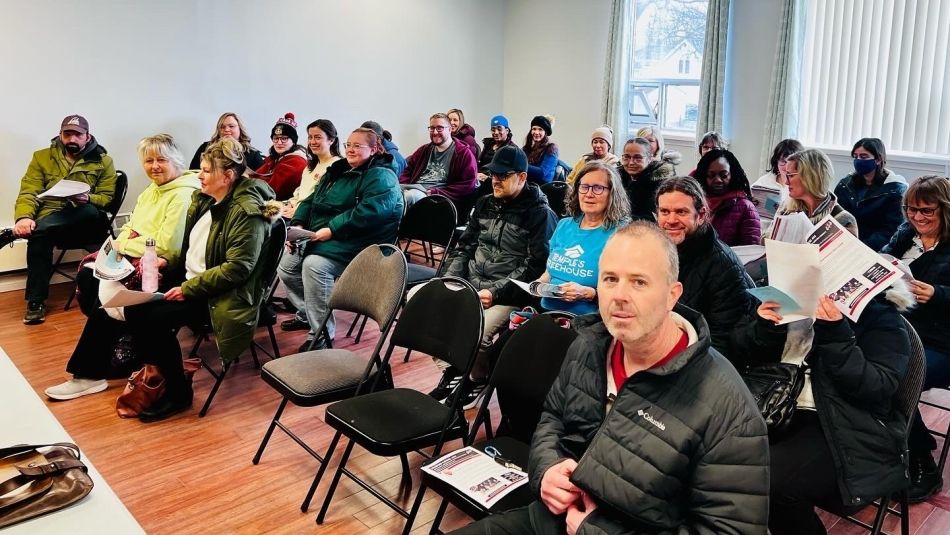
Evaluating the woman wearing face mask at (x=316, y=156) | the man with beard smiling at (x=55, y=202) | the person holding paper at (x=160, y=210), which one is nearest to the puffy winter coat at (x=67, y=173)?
the man with beard smiling at (x=55, y=202)

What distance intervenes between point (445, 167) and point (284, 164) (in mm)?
1585

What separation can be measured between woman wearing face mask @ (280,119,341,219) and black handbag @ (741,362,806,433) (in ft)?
11.6

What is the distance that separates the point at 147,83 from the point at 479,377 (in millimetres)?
4818

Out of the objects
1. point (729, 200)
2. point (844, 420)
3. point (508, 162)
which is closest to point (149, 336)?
point (508, 162)

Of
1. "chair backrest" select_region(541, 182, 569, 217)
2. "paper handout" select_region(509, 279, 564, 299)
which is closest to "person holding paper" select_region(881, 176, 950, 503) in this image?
"paper handout" select_region(509, 279, 564, 299)

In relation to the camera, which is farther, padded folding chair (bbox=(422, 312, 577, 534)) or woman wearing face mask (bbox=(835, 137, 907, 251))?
woman wearing face mask (bbox=(835, 137, 907, 251))

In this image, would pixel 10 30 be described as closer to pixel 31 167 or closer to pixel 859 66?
pixel 31 167

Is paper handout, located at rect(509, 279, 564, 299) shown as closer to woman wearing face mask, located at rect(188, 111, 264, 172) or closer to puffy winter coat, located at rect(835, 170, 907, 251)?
puffy winter coat, located at rect(835, 170, 907, 251)

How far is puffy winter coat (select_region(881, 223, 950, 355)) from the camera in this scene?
3066 mm

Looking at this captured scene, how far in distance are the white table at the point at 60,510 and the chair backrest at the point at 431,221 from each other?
281 centimetres

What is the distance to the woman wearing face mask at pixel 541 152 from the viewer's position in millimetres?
7078

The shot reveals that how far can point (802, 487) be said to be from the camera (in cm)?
227

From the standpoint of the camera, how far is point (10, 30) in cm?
612

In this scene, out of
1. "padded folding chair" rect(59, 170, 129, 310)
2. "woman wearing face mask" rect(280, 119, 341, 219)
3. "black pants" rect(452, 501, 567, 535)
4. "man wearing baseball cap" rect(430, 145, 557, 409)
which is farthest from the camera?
"padded folding chair" rect(59, 170, 129, 310)
